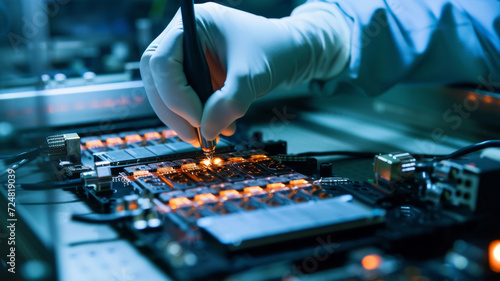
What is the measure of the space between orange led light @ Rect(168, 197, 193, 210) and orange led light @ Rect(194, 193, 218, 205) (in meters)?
0.02

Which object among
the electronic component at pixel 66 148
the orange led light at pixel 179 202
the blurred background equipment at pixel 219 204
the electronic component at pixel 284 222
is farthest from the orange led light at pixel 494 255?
the electronic component at pixel 66 148

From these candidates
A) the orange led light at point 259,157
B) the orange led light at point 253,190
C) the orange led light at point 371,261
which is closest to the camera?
the orange led light at point 371,261

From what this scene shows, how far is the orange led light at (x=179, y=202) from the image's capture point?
82 cm

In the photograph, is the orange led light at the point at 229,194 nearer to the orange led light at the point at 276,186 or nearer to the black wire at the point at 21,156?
the orange led light at the point at 276,186

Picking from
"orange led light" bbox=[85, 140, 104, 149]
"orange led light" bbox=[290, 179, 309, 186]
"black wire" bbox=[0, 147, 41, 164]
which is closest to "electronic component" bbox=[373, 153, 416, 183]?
"orange led light" bbox=[290, 179, 309, 186]

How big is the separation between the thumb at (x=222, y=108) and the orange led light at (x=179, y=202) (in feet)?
0.85

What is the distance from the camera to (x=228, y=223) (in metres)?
0.71

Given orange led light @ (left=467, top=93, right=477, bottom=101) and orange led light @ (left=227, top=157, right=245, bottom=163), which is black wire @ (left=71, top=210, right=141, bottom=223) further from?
orange led light @ (left=467, top=93, right=477, bottom=101)

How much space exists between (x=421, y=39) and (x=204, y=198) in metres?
0.88

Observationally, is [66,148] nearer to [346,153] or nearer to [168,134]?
[168,134]

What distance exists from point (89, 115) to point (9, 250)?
0.63 metres

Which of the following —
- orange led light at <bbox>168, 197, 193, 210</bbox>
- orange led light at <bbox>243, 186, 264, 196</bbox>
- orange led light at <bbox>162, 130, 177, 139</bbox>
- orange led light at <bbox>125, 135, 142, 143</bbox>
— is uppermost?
orange led light at <bbox>168, 197, 193, 210</bbox>

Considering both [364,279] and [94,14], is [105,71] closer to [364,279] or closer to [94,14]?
[94,14]

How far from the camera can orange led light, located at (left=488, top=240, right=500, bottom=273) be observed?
67 centimetres
